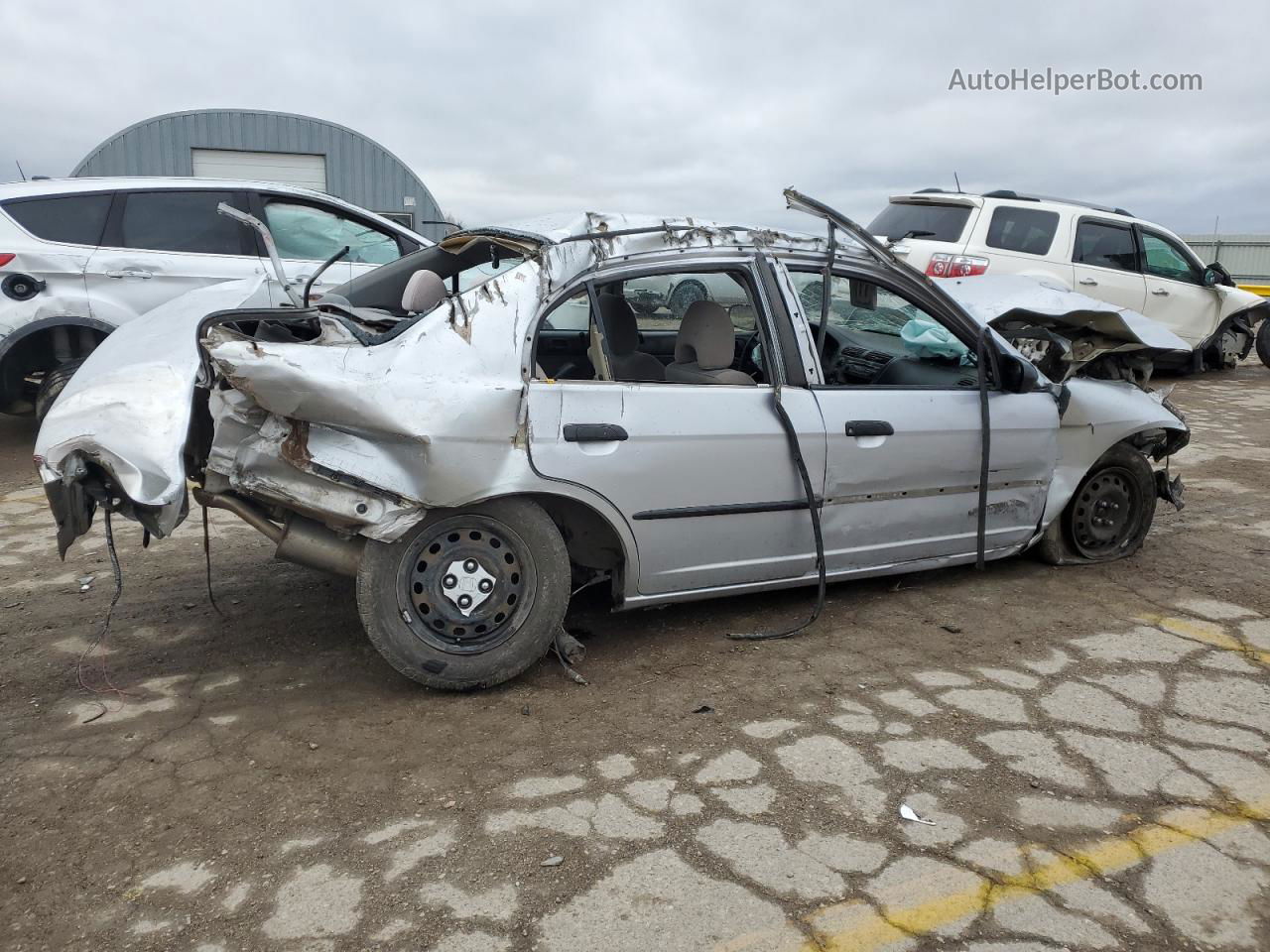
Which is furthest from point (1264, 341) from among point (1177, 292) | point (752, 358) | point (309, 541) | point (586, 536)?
point (309, 541)

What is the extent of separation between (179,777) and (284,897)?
0.74m

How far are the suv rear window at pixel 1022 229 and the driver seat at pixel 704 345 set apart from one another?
6380 millimetres

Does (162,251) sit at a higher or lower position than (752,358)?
higher

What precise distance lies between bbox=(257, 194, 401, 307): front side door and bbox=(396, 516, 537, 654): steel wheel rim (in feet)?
15.0

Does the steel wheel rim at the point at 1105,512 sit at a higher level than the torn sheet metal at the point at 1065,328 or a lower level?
lower

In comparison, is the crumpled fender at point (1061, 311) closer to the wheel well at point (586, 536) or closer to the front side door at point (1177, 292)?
the wheel well at point (586, 536)

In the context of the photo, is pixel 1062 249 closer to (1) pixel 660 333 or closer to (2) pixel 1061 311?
(2) pixel 1061 311

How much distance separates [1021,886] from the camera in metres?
2.49

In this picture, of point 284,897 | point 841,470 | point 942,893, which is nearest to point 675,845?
point 942,893

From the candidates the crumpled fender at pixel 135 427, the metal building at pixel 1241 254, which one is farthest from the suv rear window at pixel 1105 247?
the metal building at pixel 1241 254

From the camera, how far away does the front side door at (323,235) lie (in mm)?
7438

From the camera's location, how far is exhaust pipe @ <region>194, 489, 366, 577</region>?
332 cm

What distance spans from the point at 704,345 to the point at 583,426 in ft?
3.17

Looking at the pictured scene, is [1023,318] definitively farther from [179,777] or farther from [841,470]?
[179,777]
